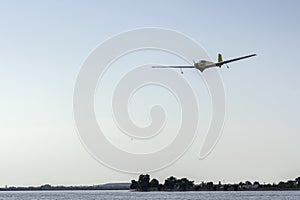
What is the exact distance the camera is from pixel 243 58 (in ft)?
187

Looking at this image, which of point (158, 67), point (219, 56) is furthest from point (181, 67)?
point (219, 56)

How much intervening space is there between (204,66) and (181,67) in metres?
3.64

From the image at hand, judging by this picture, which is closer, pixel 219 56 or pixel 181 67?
pixel 181 67

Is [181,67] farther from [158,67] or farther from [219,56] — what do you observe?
[219,56]

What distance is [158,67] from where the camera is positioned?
58.9m

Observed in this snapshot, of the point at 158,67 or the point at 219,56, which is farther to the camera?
the point at 219,56

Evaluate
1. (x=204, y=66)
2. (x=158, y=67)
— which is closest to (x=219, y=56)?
(x=204, y=66)

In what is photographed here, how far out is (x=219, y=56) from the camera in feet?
209

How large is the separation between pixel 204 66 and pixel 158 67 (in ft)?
16.0

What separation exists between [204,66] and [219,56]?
3.53 meters

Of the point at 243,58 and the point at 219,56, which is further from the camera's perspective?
the point at 219,56

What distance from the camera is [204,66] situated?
60938mm

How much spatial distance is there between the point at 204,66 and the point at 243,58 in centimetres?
511

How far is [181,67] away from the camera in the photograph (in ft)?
191
